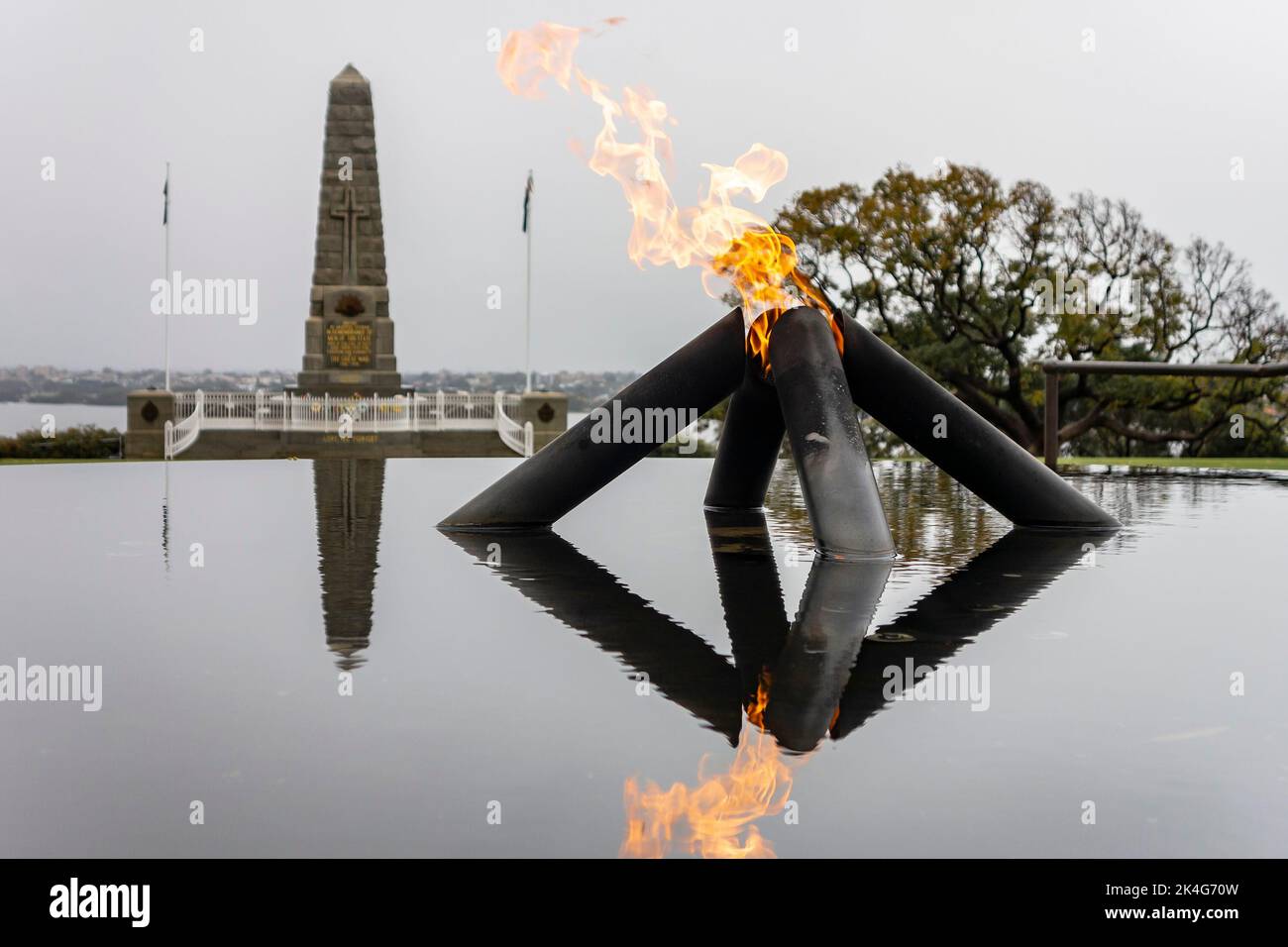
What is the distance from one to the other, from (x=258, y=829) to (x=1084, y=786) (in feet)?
7.13

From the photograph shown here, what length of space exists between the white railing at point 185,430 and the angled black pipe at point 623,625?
1989cm

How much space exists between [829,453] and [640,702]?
172 inches

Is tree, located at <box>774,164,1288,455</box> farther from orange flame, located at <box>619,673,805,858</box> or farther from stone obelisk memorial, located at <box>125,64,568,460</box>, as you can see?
orange flame, located at <box>619,673,805,858</box>

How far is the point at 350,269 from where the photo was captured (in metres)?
32.6

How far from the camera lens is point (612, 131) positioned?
28.4 ft

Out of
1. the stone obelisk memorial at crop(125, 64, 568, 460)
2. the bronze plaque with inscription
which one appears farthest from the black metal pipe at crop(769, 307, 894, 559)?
the bronze plaque with inscription

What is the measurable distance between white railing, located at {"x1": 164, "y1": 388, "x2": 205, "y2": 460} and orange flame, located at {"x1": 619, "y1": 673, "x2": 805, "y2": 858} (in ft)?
84.2

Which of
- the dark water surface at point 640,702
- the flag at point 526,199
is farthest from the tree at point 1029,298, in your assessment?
the dark water surface at point 640,702

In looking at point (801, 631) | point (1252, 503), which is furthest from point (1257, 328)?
point (801, 631)

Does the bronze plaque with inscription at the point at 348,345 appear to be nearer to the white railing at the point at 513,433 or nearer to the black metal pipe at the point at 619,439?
the white railing at the point at 513,433

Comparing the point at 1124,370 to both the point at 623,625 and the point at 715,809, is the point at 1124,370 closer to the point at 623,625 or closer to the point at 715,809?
the point at 623,625

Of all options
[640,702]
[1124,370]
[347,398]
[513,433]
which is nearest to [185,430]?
[347,398]

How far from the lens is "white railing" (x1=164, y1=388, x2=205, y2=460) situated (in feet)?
89.2

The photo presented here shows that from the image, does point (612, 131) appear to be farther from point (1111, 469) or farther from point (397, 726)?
point (1111, 469)
